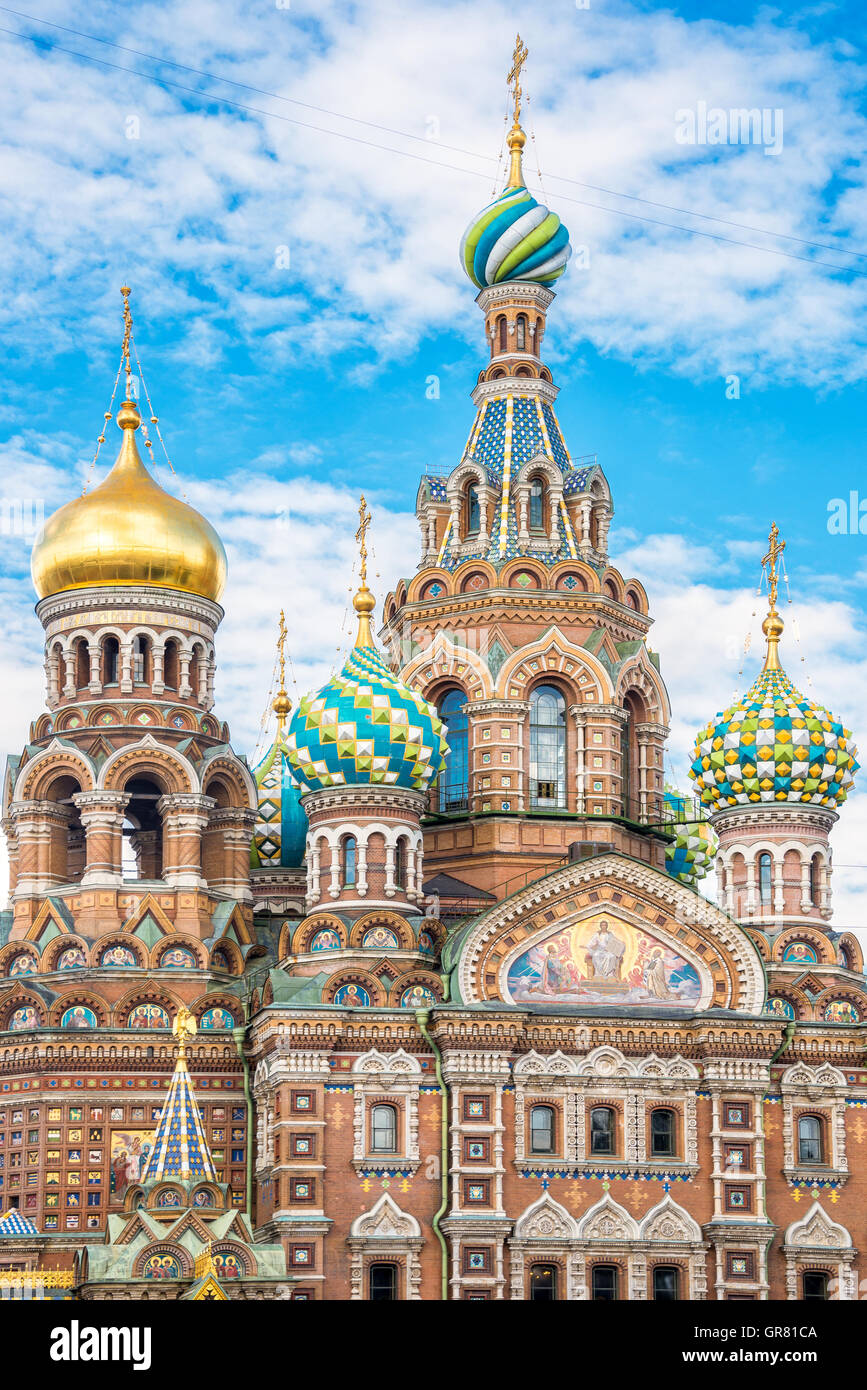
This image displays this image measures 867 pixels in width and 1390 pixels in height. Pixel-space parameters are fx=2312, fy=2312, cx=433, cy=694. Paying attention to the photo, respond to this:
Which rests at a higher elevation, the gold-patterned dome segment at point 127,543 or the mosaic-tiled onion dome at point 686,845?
the gold-patterned dome segment at point 127,543

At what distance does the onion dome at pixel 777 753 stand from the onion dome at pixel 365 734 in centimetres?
486

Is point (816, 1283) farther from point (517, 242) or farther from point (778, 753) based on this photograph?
point (517, 242)

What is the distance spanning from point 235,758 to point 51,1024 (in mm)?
5739

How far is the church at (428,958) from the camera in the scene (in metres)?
33.5

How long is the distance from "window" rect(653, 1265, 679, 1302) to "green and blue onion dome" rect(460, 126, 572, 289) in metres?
18.1

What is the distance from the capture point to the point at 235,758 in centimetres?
3859

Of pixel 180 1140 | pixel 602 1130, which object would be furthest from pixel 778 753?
pixel 180 1140

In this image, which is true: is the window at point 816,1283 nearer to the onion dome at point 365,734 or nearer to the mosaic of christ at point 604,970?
the mosaic of christ at point 604,970

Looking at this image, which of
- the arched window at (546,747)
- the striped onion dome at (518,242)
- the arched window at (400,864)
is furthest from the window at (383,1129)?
the striped onion dome at (518,242)

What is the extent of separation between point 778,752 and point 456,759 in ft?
18.4

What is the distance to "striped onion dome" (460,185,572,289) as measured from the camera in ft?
138
